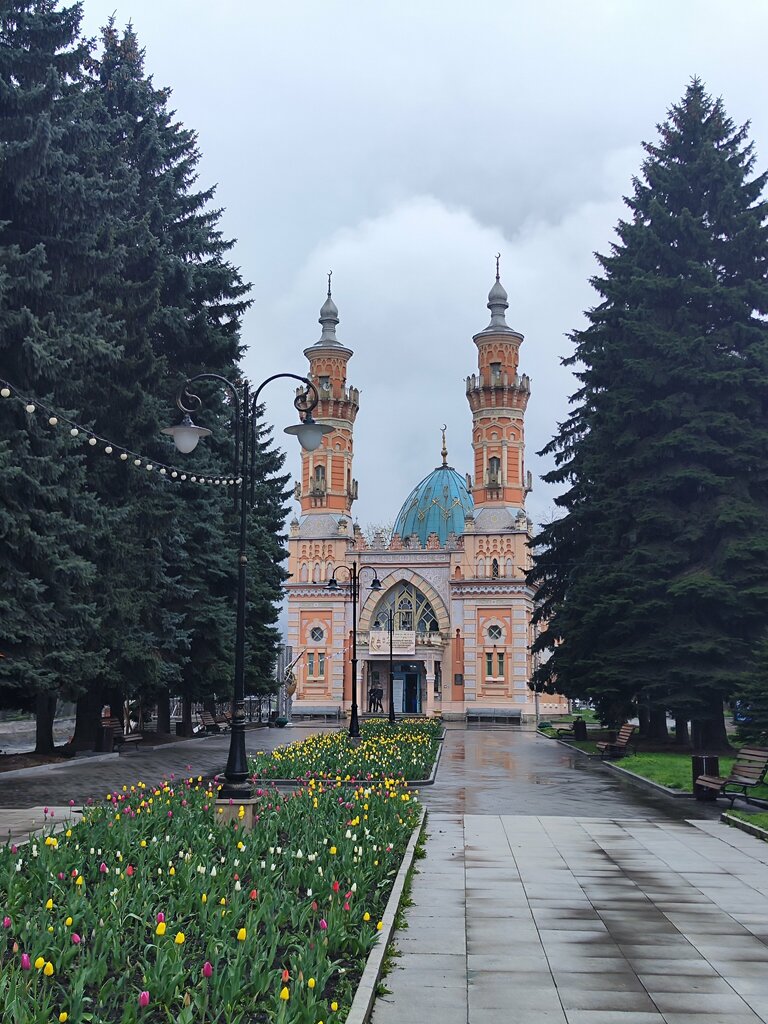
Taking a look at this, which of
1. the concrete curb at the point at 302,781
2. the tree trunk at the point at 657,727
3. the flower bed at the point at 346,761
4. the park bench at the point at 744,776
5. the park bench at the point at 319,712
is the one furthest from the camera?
the park bench at the point at 319,712

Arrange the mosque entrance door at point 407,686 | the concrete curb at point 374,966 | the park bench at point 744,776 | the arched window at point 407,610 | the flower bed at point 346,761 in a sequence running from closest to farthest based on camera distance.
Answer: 1. the concrete curb at point 374,966
2. the park bench at point 744,776
3. the flower bed at point 346,761
4. the mosque entrance door at point 407,686
5. the arched window at point 407,610

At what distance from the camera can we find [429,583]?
218 ft

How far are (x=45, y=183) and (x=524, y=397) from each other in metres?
48.8

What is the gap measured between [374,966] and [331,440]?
62.8 meters

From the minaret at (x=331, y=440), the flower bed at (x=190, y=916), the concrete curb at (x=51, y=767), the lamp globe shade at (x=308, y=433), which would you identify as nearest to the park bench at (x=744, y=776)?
A: the flower bed at (x=190, y=916)

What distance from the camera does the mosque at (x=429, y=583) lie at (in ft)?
210

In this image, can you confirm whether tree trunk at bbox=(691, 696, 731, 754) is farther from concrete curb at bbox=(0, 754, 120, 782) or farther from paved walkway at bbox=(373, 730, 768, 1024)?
concrete curb at bbox=(0, 754, 120, 782)

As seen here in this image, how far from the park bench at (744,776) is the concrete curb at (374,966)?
9.29 m

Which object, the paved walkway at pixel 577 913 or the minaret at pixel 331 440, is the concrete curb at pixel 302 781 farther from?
the minaret at pixel 331 440

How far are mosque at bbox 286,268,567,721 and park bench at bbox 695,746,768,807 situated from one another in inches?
1724

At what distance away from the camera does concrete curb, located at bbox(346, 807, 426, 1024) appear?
20.9 feet

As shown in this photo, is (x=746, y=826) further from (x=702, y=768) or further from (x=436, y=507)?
(x=436, y=507)

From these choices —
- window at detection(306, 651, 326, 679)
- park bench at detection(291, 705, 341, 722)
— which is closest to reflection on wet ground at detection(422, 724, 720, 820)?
park bench at detection(291, 705, 341, 722)

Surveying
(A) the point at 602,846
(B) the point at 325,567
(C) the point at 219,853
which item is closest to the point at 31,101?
(C) the point at 219,853
